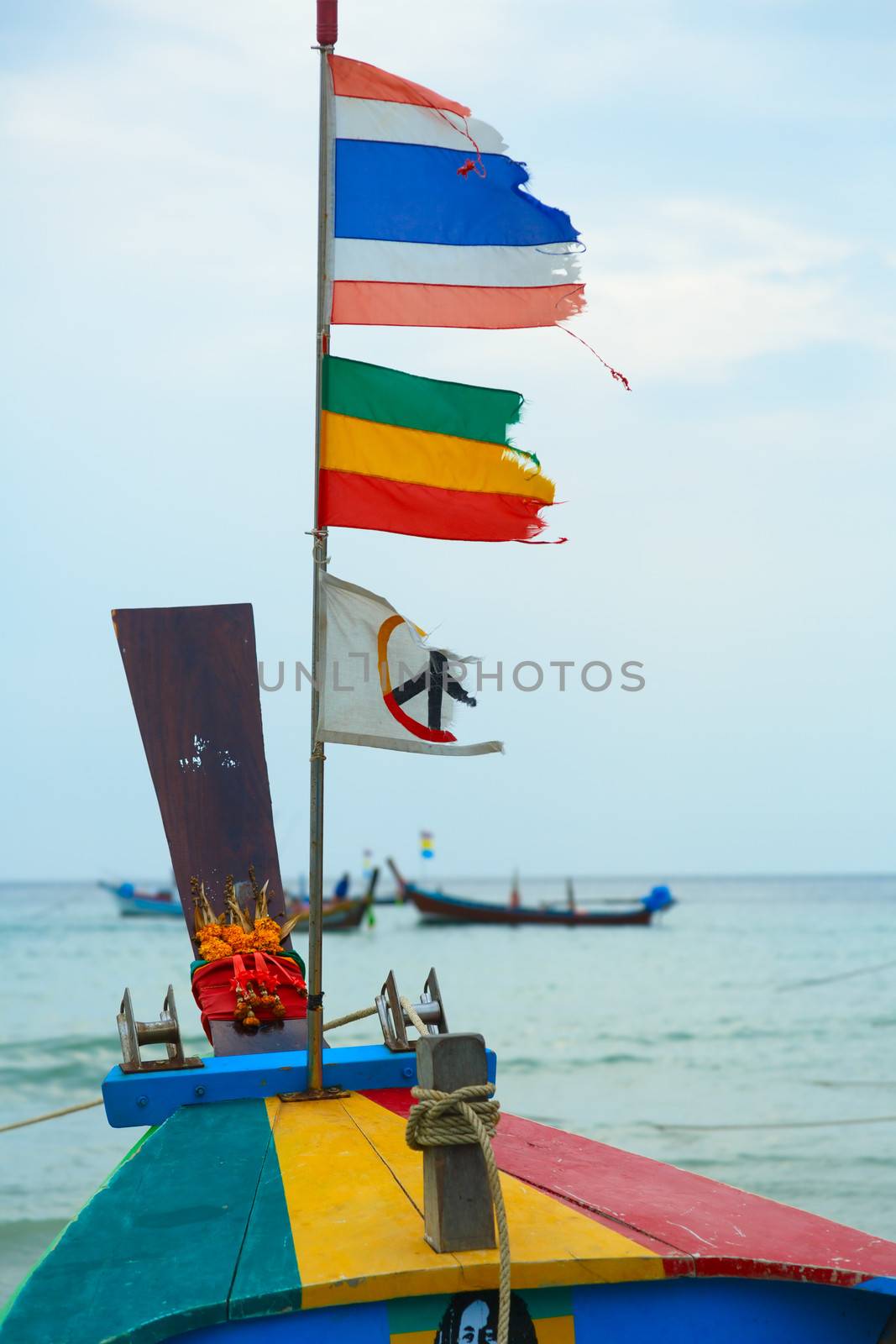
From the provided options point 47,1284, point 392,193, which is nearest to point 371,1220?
point 47,1284

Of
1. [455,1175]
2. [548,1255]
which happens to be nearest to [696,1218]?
[548,1255]

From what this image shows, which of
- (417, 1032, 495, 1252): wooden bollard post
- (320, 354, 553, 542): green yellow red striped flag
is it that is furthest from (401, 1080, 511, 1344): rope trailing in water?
(320, 354, 553, 542): green yellow red striped flag

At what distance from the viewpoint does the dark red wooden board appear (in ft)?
19.2

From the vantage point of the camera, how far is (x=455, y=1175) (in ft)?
7.57

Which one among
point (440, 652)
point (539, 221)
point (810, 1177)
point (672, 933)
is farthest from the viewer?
point (672, 933)

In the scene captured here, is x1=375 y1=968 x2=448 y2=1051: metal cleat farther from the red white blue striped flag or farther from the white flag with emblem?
the red white blue striped flag

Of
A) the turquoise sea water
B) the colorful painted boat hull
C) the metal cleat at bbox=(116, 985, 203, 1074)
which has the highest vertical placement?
the metal cleat at bbox=(116, 985, 203, 1074)

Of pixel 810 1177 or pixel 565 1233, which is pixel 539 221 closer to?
pixel 565 1233

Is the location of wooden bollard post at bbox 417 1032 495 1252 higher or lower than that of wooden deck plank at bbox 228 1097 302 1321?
higher

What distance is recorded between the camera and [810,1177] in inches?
360

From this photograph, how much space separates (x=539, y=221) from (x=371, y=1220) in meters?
3.37

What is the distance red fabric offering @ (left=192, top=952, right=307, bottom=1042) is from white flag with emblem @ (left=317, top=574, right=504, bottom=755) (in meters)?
1.58

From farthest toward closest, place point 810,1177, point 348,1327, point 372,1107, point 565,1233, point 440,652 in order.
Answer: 1. point 810,1177
2. point 440,652
3. point 372,1107
4. point 565,1233
5. point 348,1327

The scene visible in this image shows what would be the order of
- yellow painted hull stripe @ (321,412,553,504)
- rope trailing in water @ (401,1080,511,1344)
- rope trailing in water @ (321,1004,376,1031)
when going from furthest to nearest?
Result: rope trailing in water @ (321,1004,376,1031) → yellow painted hull stripe @ (321,412,553,504) → rope trailing in water @ (401,1080,511,1344)
